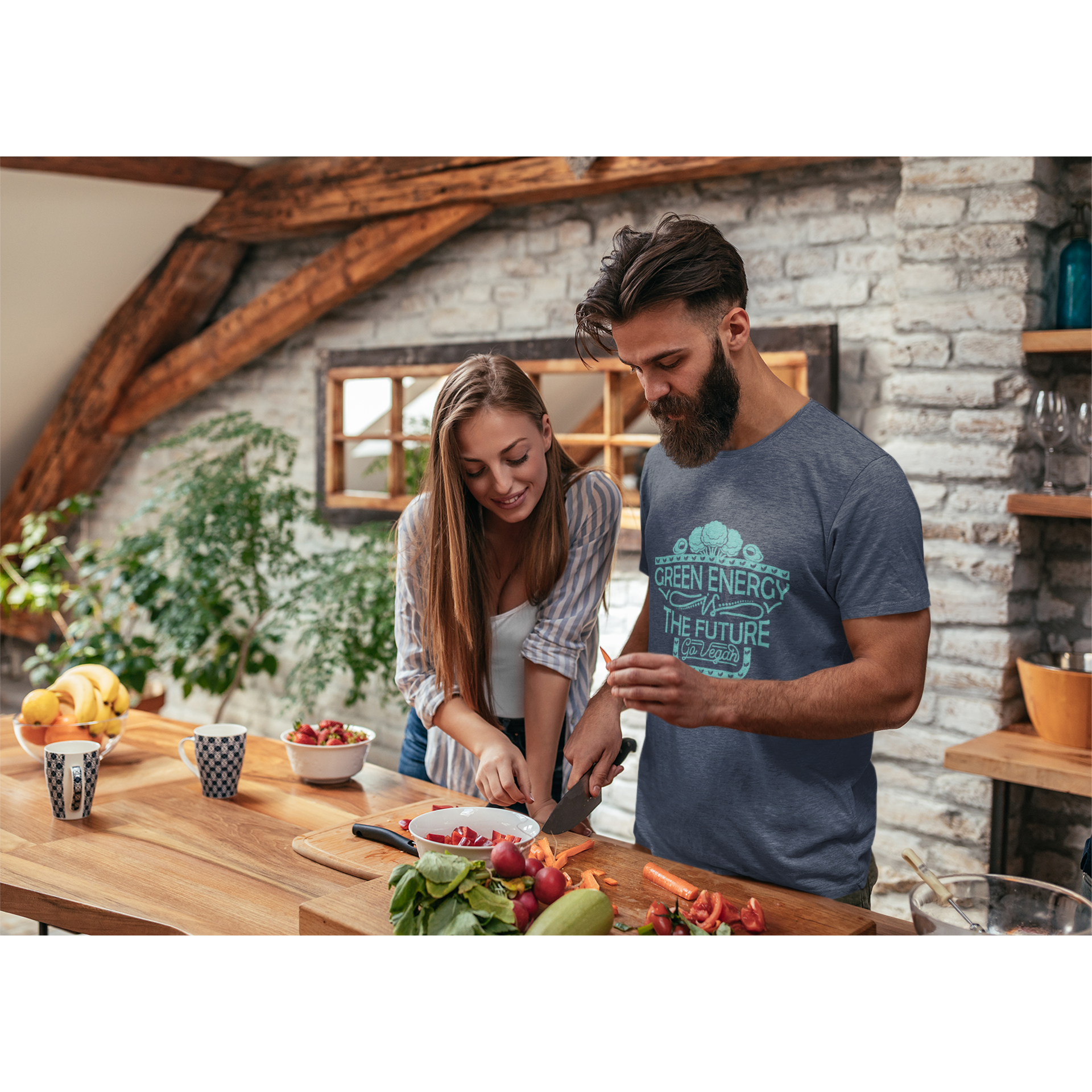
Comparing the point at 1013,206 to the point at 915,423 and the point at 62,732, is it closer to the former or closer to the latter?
the point at 915,423

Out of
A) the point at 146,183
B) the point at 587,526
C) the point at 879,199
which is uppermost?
the point at 146,183

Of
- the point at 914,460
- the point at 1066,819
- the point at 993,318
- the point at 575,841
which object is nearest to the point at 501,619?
the point at 575,841

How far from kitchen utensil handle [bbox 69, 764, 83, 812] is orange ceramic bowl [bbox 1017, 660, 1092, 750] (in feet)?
6.94

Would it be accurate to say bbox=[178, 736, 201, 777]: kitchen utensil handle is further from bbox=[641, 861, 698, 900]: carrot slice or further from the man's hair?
the man's hair

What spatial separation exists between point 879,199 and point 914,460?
0.79 meters

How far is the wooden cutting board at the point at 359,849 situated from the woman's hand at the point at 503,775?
139 mm

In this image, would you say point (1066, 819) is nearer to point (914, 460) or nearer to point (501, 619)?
point (914, 460)

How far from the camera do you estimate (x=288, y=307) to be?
412 centimetres

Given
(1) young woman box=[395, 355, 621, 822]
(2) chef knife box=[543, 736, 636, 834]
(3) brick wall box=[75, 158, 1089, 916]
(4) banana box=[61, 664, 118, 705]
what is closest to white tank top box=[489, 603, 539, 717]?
(1) young woman box=[395, 355, 621, 822]

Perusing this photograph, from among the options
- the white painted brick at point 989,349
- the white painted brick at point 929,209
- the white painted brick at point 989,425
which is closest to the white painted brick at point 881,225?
the white painted brick at point 929,209

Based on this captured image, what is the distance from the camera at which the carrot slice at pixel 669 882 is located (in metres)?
1.33

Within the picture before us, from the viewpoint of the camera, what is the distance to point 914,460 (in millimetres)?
2635

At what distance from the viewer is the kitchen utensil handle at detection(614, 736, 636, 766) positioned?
1603 mm

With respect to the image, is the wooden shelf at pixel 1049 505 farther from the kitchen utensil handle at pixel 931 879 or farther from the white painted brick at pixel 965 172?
the kitchen utensil handle at pixel 931 879
